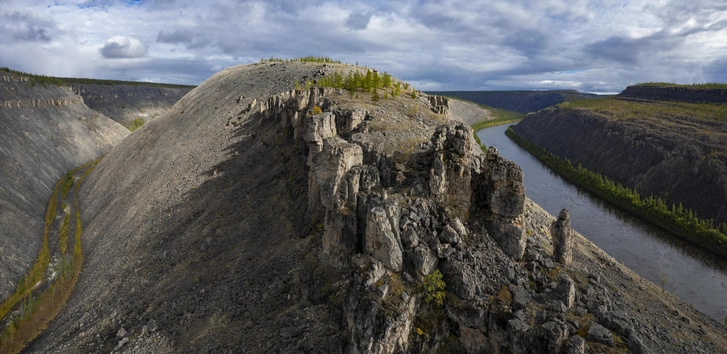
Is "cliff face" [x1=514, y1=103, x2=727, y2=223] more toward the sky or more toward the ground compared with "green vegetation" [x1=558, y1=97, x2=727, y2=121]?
more toward the ground

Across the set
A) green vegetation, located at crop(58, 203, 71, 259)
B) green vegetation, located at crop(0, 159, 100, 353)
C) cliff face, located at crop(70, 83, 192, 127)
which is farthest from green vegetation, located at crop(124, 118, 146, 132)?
green vegetation, located at crop(0, 159, 100, 353)

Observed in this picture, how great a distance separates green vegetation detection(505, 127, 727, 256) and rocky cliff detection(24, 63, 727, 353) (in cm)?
3341

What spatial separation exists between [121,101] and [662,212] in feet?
649

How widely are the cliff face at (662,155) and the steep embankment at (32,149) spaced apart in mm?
107316

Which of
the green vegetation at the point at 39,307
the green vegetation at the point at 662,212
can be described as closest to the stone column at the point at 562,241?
the green vegetation at the point at 39,307

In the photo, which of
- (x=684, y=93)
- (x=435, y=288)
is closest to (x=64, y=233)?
(x=435, y=288)

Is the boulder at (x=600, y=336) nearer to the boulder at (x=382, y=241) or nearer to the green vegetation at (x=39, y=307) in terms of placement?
the boulder at (x=382, y=241)

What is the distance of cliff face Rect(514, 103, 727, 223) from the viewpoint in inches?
2975

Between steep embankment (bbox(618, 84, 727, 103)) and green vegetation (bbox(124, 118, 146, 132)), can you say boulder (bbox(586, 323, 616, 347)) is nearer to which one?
steep embankment (bbox(618, 84, 727, 103))

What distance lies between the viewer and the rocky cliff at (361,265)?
20.2 metres

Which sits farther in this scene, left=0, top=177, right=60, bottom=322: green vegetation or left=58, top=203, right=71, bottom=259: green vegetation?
left=58, top=203, right=71, bottom=259: green vegetation

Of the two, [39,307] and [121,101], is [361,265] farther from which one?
[121,101]

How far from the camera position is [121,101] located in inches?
7023

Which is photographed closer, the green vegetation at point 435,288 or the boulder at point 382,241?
the green vegetation at point 435,288
